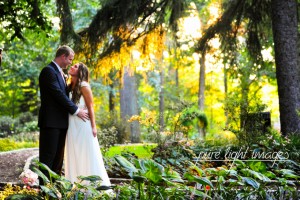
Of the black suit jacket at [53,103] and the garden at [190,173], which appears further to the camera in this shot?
the black suit jacket at [53,103]

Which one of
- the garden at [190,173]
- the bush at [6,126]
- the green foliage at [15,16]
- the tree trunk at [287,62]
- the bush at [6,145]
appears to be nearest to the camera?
the garden at [190,173]

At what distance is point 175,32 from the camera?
37.5ft

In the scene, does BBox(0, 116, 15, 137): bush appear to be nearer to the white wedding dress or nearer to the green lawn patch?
the green lawn patch

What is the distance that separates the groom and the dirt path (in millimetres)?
2202

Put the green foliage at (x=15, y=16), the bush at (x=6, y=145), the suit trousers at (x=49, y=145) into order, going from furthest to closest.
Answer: the bush at (x=6, y=145) → the green foliage at (x=15, y=16) → the suit trousers at (x=49, y=145)

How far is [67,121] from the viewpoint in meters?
5.76

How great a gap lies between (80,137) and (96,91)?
19.8 metres

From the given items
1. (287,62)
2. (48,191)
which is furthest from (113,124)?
(48,191)

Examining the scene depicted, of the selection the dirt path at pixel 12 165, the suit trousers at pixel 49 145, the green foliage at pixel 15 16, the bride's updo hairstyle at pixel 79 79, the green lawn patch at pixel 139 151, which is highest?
the green foliage at pixel 15 16

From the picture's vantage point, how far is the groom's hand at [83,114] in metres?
5.71

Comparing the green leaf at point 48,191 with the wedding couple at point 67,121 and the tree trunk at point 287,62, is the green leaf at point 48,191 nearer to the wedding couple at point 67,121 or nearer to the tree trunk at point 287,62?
the wedding couple at point 67,121

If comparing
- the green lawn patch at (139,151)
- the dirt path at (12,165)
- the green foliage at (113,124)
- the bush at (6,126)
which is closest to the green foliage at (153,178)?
the dirt path at (12,165)

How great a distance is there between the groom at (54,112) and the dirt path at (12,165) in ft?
7.23

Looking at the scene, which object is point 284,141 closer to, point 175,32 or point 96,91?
point 175,32
